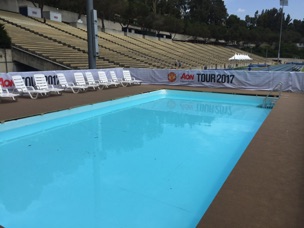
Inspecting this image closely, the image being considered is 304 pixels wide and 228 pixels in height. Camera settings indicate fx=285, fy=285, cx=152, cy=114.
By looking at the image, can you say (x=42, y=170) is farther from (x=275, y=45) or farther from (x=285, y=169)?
(x=275, y=45)

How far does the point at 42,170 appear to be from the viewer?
17.7 feet

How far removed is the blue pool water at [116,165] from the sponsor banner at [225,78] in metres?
4.35

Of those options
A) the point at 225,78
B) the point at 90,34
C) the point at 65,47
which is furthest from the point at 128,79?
the point at 65,47

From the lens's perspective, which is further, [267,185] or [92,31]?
[92,31]

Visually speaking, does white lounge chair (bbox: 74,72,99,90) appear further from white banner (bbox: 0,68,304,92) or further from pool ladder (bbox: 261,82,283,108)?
pool ladder (bbox: 261,82,283,108)

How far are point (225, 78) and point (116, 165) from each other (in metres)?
11.0

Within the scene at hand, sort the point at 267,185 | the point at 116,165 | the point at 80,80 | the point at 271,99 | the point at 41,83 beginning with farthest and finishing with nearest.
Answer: the point at 80,80 → the point at 271,99 → the point at 41,83 → the point at 116,165 → the point at 267,185

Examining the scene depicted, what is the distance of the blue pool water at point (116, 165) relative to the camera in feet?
12.9

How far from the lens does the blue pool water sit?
393 cm

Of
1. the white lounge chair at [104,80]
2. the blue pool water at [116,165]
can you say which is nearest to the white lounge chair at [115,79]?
the white lounge chair at [104,80]

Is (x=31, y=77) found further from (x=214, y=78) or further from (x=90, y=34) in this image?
(x=214, y=78)

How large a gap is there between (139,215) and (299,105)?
27.9 ft

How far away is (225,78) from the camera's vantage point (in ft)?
50.0

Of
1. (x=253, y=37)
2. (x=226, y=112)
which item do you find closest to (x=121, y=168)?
(x=226, y=112)
